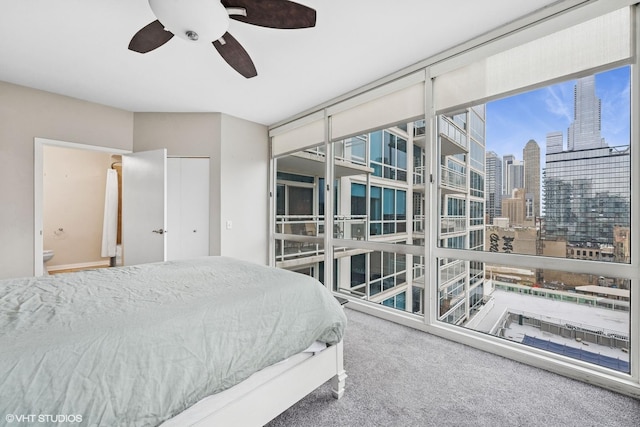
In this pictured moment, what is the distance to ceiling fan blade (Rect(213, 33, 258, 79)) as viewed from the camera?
6.08 ft

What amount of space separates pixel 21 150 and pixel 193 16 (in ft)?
10.0

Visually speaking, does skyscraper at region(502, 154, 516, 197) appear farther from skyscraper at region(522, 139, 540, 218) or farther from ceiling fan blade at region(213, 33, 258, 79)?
ceiling fan blade at region(213, 33, 258, 79)

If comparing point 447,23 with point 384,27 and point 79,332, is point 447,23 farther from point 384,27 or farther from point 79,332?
point 79,332

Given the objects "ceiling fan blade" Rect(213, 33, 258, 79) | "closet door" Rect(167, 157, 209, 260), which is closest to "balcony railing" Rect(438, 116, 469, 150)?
"ceiling fan blade" Rect(213, 33, 258, 79)

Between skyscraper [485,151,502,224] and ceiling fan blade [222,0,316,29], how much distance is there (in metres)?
1.84

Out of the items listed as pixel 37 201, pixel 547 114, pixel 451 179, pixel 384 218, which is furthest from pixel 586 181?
pixel 37 201

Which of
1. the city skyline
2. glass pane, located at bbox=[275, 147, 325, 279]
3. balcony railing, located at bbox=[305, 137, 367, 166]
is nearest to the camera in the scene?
the city skyline

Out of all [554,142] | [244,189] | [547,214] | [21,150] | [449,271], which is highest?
[21,150]

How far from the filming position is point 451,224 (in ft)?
8.87

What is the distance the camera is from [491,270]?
2.38 meters

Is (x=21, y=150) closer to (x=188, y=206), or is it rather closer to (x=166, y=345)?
(x=188, y=206)

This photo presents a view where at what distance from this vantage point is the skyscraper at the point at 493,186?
7.86 feet

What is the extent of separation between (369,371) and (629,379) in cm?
162

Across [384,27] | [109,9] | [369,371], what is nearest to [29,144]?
[109,9]
